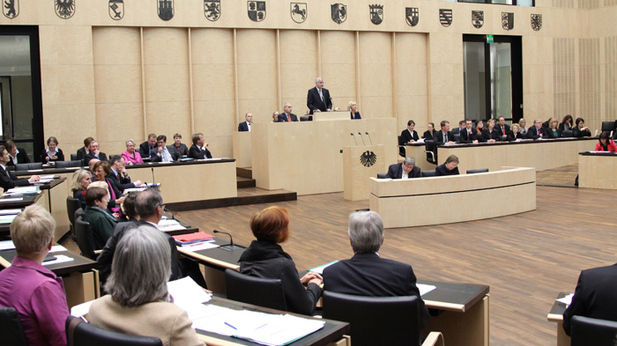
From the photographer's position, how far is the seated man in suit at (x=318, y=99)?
42.4ft

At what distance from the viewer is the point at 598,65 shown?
1884cm

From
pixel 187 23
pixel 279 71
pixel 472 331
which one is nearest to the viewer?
pixel 472 331

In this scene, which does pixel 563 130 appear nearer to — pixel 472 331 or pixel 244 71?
pixel 244 71

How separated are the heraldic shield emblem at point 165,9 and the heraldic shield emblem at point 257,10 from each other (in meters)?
1.82

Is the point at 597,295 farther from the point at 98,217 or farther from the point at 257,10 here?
the point at 257,10

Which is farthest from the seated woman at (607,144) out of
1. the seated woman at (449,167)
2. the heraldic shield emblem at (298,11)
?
the heraldic shield emblem at (298,11)

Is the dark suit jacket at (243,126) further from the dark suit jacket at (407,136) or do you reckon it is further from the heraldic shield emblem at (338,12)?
the dark suit jacket at (407,136)

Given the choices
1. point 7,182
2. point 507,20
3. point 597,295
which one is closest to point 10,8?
point 7,182

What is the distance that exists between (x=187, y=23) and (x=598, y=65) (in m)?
12.8

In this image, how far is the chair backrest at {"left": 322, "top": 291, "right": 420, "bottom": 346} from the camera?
271cm

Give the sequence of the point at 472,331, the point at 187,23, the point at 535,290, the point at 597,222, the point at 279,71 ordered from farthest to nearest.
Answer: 1. the point at 279,71
2. the point at 187,23
3. the point at 597,222
4. the point at 535,290
5. the point at 472,331

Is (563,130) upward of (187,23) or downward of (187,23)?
downward

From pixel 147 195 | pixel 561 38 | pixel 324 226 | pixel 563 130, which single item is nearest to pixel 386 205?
pixel 324 226

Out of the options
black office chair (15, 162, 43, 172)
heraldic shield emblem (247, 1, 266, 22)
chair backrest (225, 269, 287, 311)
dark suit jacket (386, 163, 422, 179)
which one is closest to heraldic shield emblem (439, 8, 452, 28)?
heraldic shield emblem (247, 1, 266, 22)
